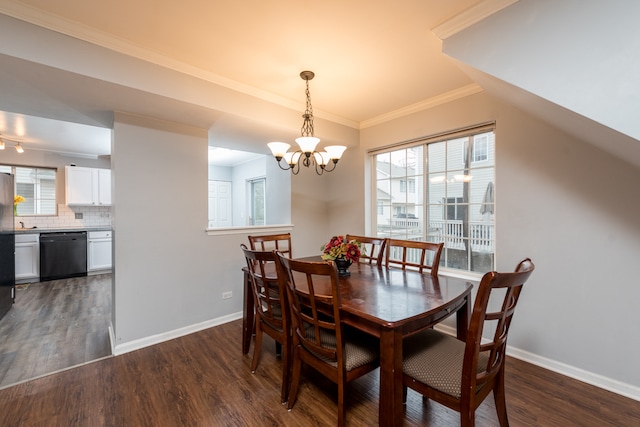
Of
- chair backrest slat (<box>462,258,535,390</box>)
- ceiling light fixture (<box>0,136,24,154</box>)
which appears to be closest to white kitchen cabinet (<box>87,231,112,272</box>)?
ceiling light fixture (<box>0,136,24,154</box>)

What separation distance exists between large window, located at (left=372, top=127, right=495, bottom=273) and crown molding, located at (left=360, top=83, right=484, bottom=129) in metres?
0.38

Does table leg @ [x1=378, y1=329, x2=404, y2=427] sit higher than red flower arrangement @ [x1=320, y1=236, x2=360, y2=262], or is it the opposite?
red flower arrangement @ [x1=320, y1=236, x2=360, y2=262]

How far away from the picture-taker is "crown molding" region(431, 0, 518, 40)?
1625 mm

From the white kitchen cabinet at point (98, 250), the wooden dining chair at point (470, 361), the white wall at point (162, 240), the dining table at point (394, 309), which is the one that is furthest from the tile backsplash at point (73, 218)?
the wooden dining chair at point (470, 361)

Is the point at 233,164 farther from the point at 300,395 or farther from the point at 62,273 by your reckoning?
the point at 300,395

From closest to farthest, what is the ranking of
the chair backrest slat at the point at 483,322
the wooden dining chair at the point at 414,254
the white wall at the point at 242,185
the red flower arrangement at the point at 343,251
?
the chair backrest slat at the point at 483,322 → the red flower arrangement at the point at 343,251 → the wooden dining chair at the point at 414,254 → the white wall at the point at 242,185

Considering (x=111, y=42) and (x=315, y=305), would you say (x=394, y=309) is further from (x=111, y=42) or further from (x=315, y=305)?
(x=111, y=42)

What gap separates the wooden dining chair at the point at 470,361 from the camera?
1170 millimetres

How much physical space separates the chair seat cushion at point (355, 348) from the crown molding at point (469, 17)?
212 centimetres

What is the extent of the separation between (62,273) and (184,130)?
14.7ft

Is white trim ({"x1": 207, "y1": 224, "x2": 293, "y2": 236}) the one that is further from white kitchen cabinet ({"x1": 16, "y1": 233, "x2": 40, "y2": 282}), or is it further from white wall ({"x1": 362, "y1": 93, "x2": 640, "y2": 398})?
white kitchen cabinet ({"x1": 16, "y1": 233, "x2": 40, "y2": 282})

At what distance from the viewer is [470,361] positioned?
120cm

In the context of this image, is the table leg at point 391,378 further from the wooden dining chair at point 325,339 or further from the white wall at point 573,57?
the white wall at point 573,57

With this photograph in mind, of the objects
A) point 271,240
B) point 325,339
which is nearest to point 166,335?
point 271,240
